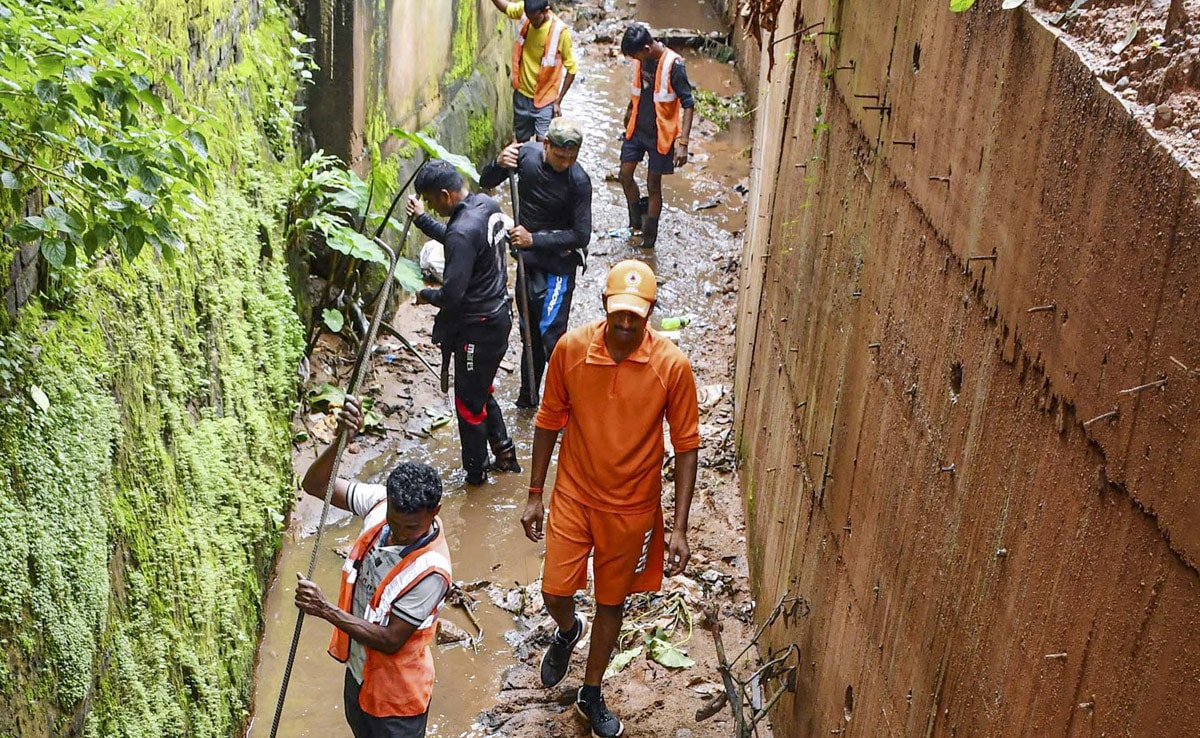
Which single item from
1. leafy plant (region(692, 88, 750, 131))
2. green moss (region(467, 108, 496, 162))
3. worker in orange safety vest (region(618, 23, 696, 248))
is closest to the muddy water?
leafy plant (region(692, 88, 750, 131))

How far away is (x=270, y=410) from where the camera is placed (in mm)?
6336

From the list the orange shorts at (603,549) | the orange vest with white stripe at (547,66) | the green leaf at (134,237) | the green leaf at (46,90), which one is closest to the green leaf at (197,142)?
the green leaf at (134,237)

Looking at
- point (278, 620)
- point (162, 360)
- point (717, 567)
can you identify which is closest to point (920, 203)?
point (162, 360)

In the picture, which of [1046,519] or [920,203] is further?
[920,203]

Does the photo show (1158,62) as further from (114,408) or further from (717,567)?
(717,567)

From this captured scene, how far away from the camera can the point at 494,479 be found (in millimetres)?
7367

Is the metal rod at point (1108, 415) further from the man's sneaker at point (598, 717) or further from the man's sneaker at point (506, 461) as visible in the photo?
the man's sneaker at point (506, 461)

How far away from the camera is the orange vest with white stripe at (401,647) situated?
3961mm

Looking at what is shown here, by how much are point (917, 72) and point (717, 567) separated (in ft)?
12.3

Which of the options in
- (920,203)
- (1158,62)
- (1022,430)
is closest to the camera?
(1158,62)

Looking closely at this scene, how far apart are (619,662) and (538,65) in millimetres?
6824

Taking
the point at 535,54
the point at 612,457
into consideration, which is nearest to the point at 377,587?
the point at 612,457

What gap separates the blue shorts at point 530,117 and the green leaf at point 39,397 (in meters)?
7.82

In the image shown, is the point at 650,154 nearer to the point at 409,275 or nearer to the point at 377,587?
the point at 409,275
